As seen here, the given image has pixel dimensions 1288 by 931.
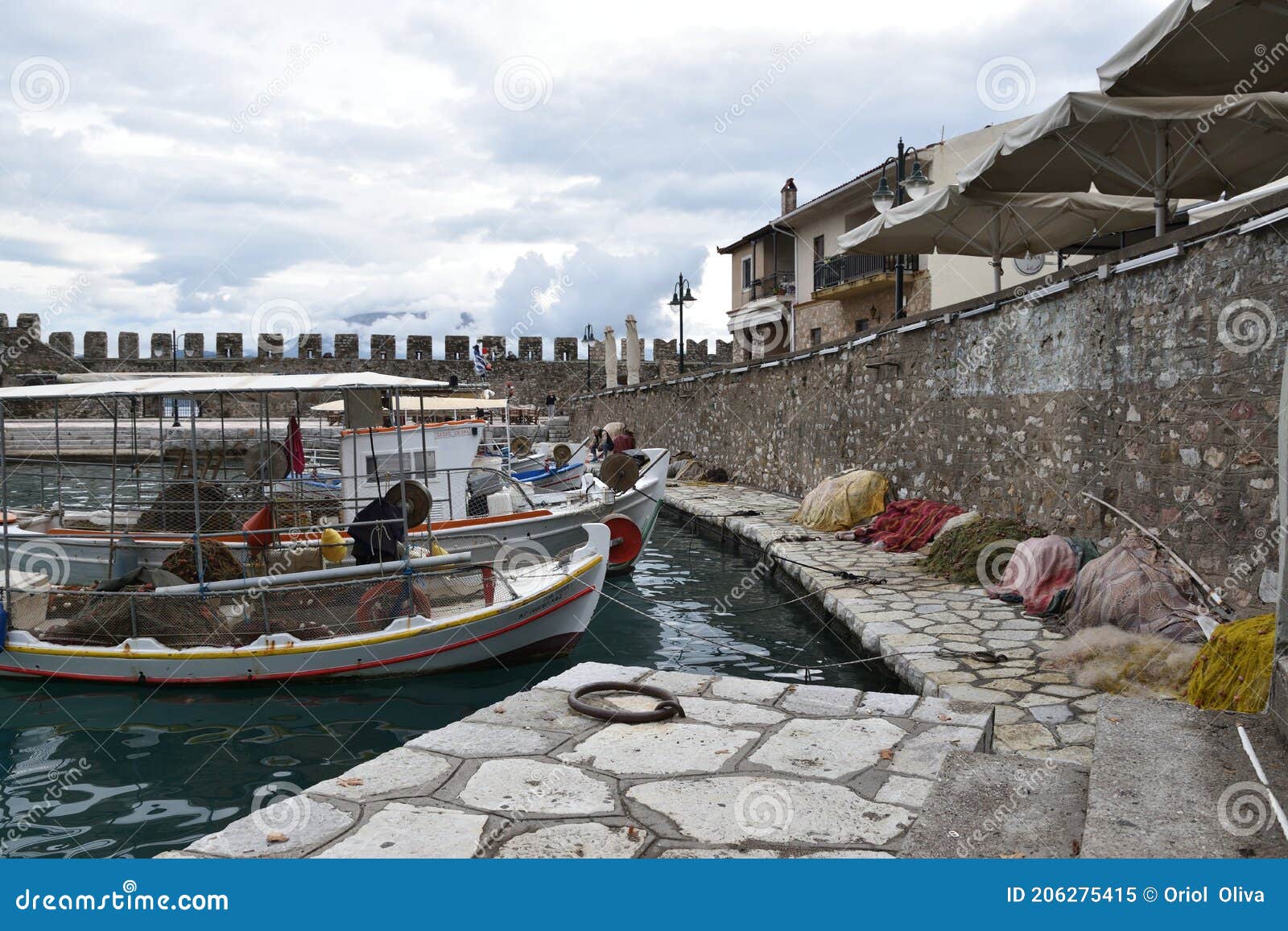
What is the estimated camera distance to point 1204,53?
7199 mm

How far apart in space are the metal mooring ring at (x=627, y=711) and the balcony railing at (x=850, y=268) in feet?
69.7

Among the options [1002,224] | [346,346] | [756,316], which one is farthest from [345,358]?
[1002,224]

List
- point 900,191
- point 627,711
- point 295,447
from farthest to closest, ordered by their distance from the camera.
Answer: point 900,191
point 295,447
point 627,711

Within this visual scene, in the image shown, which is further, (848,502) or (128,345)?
(128,345)

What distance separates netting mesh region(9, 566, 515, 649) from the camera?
690 centimetres

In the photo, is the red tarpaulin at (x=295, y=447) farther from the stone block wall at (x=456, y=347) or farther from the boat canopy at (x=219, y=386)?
the stone block wall at (x=456, y=347)

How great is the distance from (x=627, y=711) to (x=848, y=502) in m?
8.56

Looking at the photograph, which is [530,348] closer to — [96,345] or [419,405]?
[96,345]

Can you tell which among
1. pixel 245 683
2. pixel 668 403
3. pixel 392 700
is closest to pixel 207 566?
pixel 245 683

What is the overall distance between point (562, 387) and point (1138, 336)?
3664 centimetres

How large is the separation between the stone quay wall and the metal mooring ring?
146 inches

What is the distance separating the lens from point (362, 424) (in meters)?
8.52

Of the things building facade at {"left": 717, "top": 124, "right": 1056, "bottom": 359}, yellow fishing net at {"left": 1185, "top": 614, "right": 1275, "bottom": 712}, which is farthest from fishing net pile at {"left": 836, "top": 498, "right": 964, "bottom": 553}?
building facade at {"left": 717, "top": 124, "right": 1056, "bottom": 359}

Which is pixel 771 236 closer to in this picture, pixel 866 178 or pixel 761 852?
pixel 866 178
